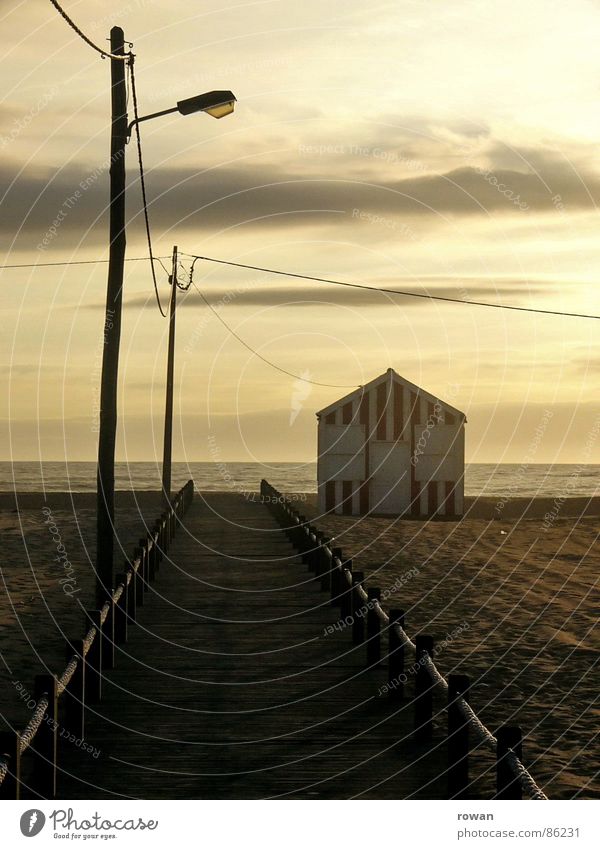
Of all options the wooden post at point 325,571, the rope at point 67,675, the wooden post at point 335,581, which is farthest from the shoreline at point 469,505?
the rope at point 67,675

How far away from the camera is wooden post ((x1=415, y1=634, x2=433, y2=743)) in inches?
411

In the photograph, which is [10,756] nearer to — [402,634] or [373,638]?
[402,634]

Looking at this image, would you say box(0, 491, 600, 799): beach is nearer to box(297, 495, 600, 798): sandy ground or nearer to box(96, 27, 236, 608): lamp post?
box(297, 495, 600, 798): sandy ground

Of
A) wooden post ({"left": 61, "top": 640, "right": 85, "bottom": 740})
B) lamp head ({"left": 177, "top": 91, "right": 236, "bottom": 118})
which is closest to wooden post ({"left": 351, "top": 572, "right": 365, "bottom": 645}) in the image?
wooden post ({"left": 61, "top": 640, "right": 85, "bottom": 740})

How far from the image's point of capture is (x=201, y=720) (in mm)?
11031

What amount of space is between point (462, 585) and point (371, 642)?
1106 cm

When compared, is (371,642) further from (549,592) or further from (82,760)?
(549,592)

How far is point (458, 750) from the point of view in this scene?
345 inches

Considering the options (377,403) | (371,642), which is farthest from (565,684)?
(377,403)

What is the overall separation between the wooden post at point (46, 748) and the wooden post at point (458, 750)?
9.93 ft

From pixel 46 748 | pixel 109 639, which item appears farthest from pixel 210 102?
pixel 46 748

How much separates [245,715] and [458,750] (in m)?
3.07
